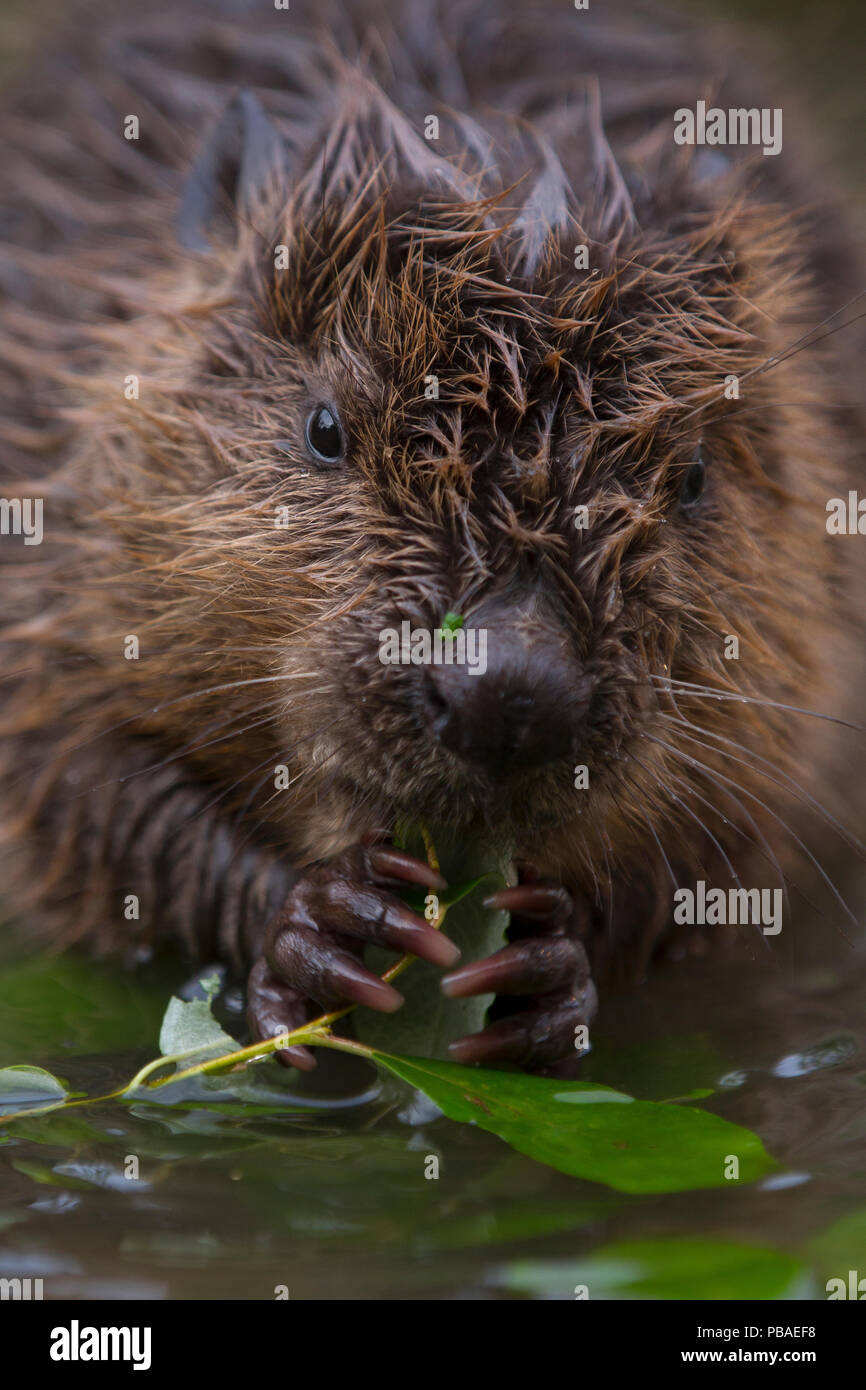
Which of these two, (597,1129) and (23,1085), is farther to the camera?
(23,1085)

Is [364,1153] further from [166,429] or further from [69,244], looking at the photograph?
[69,244]

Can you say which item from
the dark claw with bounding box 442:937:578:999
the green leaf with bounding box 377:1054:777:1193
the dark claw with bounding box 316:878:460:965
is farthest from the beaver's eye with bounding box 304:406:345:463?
the green leaf with bounding box 377:1054:777:1193

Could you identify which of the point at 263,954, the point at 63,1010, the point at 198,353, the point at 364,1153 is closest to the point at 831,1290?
the point at 364,1153

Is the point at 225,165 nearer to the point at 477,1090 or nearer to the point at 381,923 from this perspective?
the point at 381,923

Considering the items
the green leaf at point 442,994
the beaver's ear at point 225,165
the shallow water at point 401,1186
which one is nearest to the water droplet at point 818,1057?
the shallow water at point 401,1186

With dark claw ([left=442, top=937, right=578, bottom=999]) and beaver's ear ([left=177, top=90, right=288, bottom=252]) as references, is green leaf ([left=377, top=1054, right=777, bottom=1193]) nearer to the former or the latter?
dark claw ([left=442, top=937, right=578, bottom=999])

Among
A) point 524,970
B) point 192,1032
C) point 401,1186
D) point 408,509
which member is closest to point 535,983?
point 524,970
